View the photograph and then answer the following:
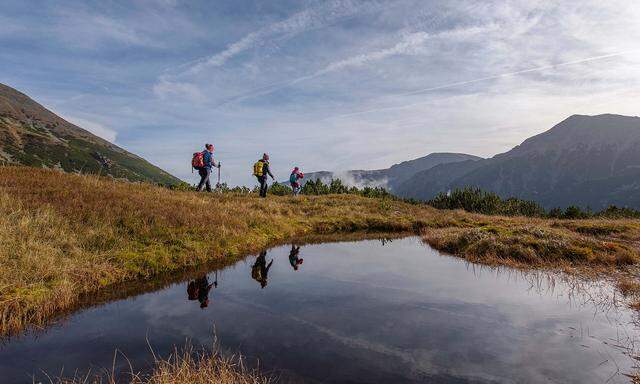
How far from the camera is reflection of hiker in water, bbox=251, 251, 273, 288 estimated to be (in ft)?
43.1

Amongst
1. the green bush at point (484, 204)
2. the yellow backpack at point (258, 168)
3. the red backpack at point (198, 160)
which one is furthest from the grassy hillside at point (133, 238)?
the green bush at point (484, 204)

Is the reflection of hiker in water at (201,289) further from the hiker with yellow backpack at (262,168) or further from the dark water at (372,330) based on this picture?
the hiker with yellow backpack at (262,168)

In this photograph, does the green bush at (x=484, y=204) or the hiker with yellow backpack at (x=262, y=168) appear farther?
the green bush at (x=484, y=204)

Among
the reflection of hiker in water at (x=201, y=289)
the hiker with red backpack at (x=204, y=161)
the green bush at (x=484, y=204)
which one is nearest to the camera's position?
the reflection of hiker in water at (x=201, y=289)

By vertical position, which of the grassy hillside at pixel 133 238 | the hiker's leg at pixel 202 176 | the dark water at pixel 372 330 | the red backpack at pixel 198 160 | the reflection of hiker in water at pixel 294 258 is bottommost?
the dark water at pixel 372 330

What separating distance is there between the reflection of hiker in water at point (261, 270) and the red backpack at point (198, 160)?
39.8 ft

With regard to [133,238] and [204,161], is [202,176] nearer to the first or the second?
[204,161]

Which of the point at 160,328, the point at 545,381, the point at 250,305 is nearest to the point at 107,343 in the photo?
the point at 160,328

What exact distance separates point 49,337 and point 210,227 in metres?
9.62

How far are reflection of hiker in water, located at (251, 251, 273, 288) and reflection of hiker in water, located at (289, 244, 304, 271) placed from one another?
99 centimetres

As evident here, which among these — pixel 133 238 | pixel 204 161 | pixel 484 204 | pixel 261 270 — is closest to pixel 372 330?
pixel 261 270

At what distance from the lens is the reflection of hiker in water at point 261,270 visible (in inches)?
517

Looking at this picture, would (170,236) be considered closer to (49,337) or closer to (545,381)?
(49,337)

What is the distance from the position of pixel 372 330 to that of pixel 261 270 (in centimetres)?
680
